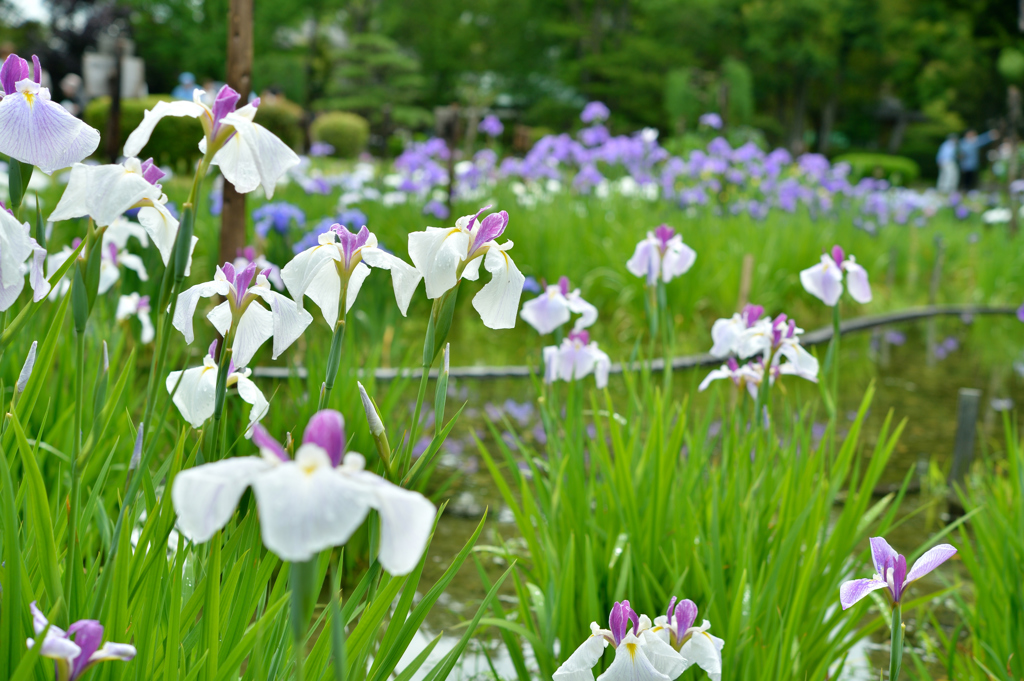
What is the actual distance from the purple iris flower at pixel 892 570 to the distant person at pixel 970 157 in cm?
1569

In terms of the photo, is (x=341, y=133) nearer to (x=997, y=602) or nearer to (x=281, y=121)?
(x=281, y=121)

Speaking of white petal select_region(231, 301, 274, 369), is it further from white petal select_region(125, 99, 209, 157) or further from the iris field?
white petal select_region(125, 99, 209, 157)

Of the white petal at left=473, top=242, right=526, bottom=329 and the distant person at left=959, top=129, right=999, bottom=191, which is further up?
the distant person at left=959, top=129, right=999, bottom=191

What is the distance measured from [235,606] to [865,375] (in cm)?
472

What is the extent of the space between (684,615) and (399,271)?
61 cm

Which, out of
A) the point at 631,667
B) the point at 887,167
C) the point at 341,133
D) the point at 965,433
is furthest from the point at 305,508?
the point at 887,167

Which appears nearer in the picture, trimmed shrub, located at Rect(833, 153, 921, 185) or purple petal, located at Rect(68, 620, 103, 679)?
purple petal, located at Rect(68, 620, 103, 679)

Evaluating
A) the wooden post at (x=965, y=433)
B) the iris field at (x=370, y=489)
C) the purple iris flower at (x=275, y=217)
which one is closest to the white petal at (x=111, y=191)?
the iris field at (x=370, y=489)

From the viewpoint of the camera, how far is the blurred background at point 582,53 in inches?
1088

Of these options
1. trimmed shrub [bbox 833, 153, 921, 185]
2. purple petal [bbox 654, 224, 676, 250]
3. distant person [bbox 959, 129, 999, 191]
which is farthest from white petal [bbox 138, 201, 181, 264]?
trimmed shrub [bbox 833, 153, 921, 185]

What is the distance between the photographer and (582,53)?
3181 cm

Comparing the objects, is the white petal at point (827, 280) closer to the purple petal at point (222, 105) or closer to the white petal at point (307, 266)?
the white petal at point (307, 266)

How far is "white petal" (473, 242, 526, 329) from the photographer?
3.13 ft

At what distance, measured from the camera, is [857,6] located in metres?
30.1
